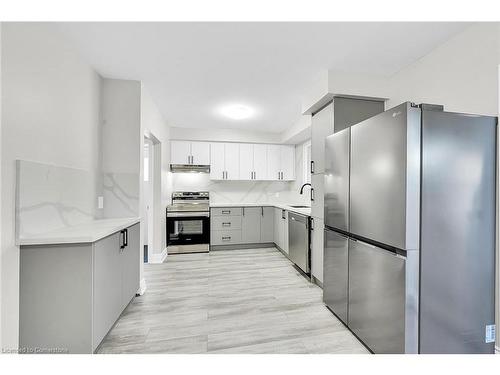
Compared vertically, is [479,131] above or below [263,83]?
below

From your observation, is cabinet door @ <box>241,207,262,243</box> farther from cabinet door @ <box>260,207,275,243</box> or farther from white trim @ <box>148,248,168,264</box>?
white trim @ <box>148,248,168,264</box>

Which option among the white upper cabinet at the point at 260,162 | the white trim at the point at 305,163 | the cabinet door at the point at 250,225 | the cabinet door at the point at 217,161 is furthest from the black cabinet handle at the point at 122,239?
the white trim at the point at 305,163

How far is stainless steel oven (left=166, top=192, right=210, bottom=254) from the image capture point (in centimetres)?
414

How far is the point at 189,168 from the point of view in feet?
14.9

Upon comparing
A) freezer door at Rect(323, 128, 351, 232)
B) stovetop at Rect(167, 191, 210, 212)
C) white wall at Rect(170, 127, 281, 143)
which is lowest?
stovetop at Rect(167, 191, 210, 212)

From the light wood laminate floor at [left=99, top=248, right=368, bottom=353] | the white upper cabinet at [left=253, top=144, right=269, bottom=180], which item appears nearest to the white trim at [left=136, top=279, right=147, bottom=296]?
the light wood laminate floor at [left=99, top=248, right=368, bottom=353]

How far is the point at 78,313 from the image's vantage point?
148 centimetres

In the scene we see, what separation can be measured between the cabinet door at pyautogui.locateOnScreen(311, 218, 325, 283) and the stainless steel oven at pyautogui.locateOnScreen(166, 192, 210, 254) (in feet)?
7.12

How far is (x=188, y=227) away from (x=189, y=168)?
1.19 metres

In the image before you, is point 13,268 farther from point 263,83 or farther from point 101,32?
point 263,83

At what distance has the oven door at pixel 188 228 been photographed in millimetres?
4137
